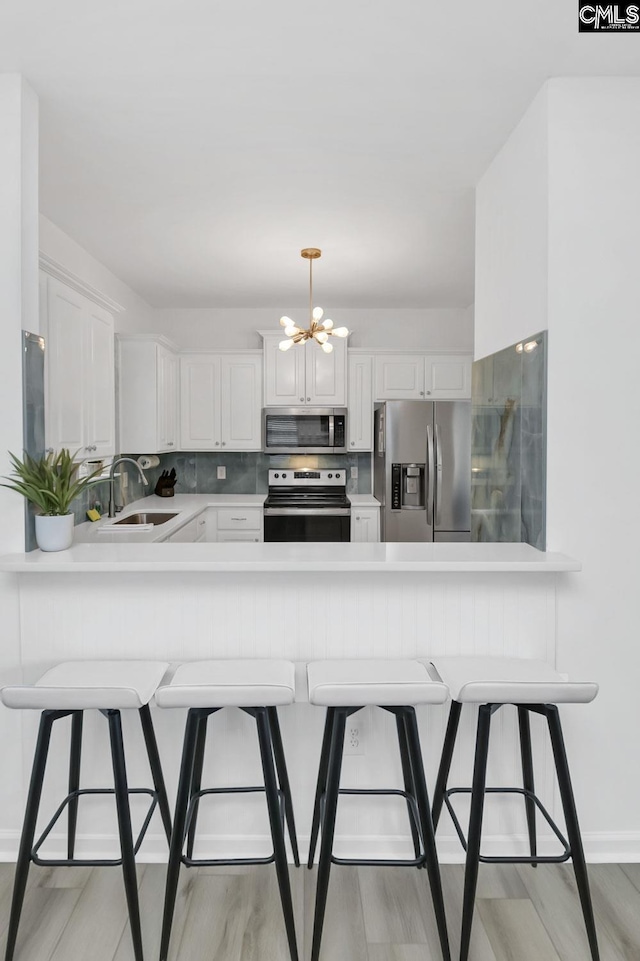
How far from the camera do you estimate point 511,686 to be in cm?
172

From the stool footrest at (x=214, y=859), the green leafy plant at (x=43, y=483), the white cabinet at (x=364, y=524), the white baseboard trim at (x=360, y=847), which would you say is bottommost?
A: the white baseboard trim at (x=360, y=847)

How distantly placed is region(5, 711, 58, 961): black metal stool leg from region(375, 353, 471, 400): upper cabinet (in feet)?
13.2

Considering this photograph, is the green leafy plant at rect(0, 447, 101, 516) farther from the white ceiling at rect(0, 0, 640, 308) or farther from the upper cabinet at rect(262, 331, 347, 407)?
the upper cabinet at rect(262, 331, 347, 407)

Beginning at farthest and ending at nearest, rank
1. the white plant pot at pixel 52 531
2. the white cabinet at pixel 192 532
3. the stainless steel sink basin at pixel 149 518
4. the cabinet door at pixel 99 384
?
the stainless steel sink basin at pixel 149 518, the white cabinet at pixel 192 532, the cabinet door at pixel 99 384, the white plant pot at pixel 52 531

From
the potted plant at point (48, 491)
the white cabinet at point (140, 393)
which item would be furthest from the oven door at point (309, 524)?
the potted plant at point (48, 491)

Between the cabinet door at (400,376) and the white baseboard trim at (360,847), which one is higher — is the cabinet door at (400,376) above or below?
above

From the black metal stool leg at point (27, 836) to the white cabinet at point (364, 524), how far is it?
3438 millimetres

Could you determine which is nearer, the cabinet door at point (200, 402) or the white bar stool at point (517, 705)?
the white bar stool at point (517, 705)

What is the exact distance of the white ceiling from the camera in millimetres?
1804

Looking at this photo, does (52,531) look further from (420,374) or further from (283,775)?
(420,374)

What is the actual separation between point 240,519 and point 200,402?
1.04 metres

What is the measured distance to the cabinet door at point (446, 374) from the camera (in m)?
5.30

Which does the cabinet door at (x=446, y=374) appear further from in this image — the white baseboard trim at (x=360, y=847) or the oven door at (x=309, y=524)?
the white baseboard trim at (x=360, y=847)

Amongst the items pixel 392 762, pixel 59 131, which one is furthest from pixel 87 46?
pixel 392 762
